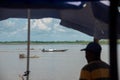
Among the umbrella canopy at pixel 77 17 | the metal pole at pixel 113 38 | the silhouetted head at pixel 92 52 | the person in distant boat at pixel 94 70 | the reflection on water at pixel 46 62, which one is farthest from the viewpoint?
the reflection on water at pixel 46 62

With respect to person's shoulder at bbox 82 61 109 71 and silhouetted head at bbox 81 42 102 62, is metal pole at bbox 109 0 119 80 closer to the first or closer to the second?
person's shoulder at bbox 82 61 109 71

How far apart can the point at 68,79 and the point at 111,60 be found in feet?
35.1

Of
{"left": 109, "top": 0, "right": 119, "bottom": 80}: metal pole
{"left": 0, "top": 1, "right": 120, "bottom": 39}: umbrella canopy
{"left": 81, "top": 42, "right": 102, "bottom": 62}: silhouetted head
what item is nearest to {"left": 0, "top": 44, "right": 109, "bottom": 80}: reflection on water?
{"left": 0, "top": 1, "right": 120, "bottom": 39}: umbrella canopy

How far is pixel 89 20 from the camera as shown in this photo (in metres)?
4.64

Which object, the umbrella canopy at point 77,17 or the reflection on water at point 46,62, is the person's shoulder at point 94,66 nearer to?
the umbrella canopy at point 77,17

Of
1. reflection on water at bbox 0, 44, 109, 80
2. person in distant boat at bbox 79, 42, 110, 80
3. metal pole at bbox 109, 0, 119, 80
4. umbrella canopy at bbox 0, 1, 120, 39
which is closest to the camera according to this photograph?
metal pole at bbox 109, 0, 119, 80

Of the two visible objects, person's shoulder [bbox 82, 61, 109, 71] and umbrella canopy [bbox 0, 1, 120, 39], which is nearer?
person's shoulder [bbox 82, 61, 109, 71]

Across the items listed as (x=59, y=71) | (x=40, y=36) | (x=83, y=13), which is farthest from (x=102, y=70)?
(x=59, y=71)

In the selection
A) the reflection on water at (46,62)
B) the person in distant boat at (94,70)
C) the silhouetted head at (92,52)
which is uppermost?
the silhouetted head at (92,52)

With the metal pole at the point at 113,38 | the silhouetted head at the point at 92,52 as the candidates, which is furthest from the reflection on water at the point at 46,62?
the metal pole at the point at 113,38

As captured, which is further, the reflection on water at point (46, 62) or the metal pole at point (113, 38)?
the reflection on water at point (46, 62)

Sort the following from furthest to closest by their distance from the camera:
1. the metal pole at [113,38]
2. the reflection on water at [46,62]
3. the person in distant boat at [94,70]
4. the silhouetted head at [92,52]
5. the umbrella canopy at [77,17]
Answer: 1. the reflection on water at [46,62]
2. the umbrella canopy at [77,17]
3. the silhouetted head at [92,52]
4. the person in distant boat at [94,70]
5. the metal pole at [113,38]

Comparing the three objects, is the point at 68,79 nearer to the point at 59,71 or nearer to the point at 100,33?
the point at 59,71

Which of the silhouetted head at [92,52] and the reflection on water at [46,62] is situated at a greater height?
the silhouetted head at [92,52]
